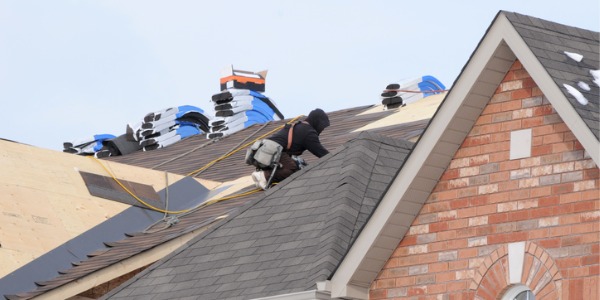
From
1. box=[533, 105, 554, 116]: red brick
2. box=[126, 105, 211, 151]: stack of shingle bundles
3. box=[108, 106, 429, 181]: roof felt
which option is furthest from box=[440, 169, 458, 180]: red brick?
box=[126, 105, 211, 151]: stack of shingle bundles

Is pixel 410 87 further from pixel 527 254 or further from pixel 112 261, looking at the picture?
pixel 527 254

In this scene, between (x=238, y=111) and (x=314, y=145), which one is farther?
(x=238, y=111)

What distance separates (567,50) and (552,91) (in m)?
0.96

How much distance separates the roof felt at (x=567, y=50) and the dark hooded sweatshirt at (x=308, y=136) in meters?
6.42

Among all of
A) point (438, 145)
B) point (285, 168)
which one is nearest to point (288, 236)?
point (285, 168)

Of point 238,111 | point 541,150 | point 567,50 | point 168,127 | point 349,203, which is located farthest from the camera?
point 168,127

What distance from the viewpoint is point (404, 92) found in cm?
2894

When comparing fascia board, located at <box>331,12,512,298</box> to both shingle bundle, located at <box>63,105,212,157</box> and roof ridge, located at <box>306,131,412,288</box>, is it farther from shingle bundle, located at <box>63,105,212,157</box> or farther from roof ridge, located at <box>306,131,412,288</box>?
shingle bundle, located at <box>63,105,212,157</box>

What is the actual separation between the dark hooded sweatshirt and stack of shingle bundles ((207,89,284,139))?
8.59 m

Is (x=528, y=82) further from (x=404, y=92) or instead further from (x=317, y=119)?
(x=404, y=92)

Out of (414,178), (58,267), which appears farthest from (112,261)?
(414,178)

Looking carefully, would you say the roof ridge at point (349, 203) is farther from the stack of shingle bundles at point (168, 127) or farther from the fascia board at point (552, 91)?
the stack of shingle bundles at point (168, 127)

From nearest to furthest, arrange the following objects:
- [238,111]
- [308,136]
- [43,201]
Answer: [308,136]
[43,201]
[238,111]

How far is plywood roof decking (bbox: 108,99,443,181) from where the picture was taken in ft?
83.4
